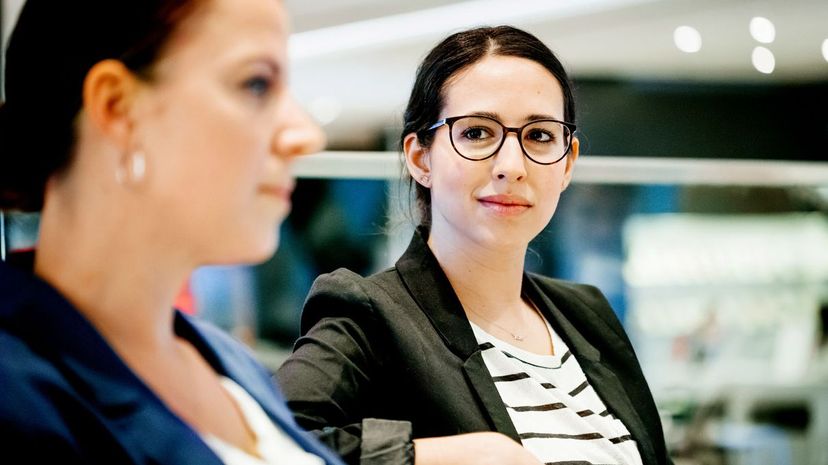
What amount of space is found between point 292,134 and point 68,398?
0.99 ft

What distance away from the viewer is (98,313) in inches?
32.1

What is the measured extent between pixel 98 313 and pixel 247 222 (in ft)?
0.51

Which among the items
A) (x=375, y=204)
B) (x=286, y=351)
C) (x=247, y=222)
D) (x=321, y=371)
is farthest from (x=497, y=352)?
(x=286, y=351)

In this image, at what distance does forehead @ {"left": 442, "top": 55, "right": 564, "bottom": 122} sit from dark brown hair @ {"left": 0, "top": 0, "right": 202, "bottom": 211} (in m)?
0.80

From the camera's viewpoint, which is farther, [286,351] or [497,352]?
[286,351]

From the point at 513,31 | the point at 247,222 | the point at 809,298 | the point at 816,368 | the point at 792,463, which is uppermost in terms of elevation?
the point at 513,31

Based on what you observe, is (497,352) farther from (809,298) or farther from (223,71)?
(809,298)

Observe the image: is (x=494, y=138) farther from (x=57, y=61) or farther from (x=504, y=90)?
(x=57, y=61)

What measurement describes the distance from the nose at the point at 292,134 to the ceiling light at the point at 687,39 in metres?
3.85

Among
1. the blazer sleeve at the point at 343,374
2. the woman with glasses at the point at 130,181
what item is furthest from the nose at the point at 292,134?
the blazer sleeve at the point at 343,374

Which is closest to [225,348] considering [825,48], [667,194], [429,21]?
[429,21]

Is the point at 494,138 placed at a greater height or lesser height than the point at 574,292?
greater

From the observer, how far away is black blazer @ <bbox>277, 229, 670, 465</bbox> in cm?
126

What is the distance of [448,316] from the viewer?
1510mm
